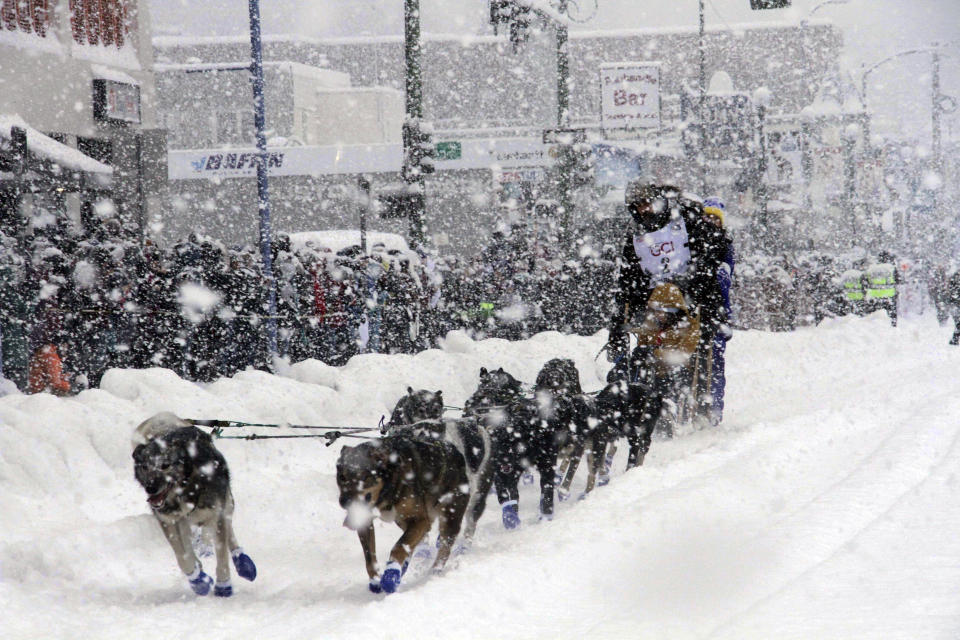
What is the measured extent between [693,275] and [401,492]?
500cm

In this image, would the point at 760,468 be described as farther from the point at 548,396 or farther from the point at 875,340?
the point at 875,340

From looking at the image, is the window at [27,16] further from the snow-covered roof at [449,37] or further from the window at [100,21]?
the snow-covered roof at [449,37]

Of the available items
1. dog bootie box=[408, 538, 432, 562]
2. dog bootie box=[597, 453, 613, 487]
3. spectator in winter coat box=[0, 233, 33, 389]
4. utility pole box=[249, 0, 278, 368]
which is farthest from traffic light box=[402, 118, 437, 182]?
dog bootie box=[408, 538, 432, 562]

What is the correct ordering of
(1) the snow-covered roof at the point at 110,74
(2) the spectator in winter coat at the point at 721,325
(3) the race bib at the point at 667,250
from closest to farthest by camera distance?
(3) the race bib at the point at 667,250 → (2) the spectator in winter coat at the point at 721,325 → (1) the snow-covered roof at the point at 110,74

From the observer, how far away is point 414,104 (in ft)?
58.5

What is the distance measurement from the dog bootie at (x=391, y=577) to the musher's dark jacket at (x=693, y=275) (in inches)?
181

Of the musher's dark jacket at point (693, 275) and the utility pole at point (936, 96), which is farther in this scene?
the utility pole at point (936, 96)

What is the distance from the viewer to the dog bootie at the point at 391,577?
15.9 feet

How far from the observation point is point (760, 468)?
Answer: 23.6 ft

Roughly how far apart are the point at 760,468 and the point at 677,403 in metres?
2.48

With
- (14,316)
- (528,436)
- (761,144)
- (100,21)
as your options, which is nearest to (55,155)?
(14,316)

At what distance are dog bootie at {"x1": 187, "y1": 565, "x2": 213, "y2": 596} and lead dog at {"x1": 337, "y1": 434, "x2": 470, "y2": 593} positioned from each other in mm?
837

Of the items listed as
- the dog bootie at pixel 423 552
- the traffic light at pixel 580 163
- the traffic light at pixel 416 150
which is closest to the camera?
the dog bootie at pixel 423 552

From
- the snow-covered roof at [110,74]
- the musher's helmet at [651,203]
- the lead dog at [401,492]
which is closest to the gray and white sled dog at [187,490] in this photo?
the lead dog at [401,492]
